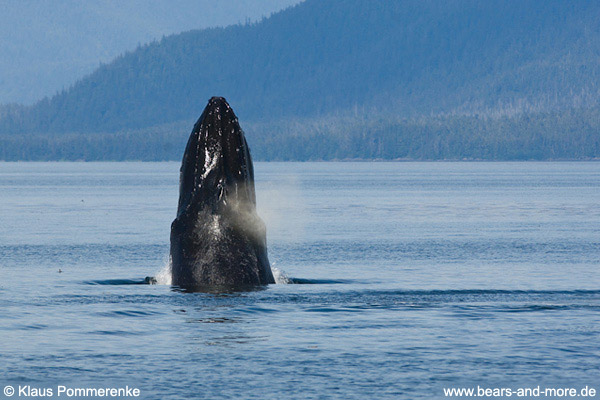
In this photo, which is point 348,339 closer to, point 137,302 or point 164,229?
point 137,302

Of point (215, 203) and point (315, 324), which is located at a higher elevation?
point (215, 203)

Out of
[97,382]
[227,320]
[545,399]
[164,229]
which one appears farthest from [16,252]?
[545,399]

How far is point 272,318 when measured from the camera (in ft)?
66.0

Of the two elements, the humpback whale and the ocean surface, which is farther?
the humpback whale

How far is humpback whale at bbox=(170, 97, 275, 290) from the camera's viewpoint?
62.5ft

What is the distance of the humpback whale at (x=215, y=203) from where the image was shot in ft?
62.5

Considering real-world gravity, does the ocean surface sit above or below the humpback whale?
below

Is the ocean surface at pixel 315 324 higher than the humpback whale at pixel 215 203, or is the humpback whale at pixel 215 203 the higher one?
the humpback whale at pixel 215 203

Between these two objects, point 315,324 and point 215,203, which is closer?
point 215,203

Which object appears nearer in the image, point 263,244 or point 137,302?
point 263,244

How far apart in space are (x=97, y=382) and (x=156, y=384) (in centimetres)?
81

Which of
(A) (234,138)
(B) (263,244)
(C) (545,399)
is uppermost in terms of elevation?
(A) (234,138)

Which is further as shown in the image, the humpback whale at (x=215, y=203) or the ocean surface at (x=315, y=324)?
the humpback whale at (x=215, y=203)

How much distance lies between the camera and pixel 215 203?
1911cm
